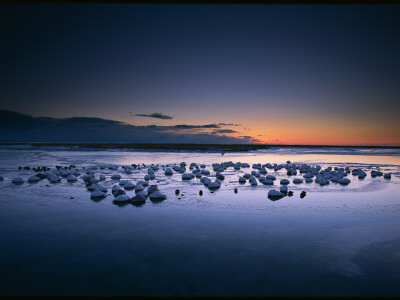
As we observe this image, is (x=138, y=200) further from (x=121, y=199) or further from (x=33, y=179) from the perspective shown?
(x=33, y=179)

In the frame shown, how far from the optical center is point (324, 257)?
4.96 metres

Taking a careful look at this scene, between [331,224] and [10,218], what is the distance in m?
9.80

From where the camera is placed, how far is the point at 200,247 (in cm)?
539

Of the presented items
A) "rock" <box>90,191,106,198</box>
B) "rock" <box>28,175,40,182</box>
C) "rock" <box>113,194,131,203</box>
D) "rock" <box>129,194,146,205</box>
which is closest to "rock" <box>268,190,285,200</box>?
"rock" <box>129,194,146,205</box>

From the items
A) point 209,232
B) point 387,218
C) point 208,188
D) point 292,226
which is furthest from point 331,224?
point 208,188

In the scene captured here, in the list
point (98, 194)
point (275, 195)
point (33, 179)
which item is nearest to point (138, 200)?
point (98, 194)

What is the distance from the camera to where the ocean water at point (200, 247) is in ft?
13.1

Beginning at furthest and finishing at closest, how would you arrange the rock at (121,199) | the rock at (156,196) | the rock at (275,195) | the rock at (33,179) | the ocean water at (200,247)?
1. the rock at (33,179)
2. the rock at (275,195)
3. the rock at (156,196)
4. the rock at (121,199)
5. the ocean water at (200,247)

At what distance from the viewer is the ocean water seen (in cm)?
400

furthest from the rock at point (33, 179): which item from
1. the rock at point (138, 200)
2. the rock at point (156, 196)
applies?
the rock at point (156, 196)

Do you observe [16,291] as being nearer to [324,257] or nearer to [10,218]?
[10,218]

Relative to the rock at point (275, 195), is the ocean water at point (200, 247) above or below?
below

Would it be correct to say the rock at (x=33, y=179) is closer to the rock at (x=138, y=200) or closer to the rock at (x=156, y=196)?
the rock at (x=138, y=200)

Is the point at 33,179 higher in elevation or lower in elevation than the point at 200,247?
higher
